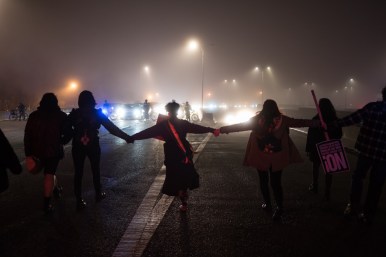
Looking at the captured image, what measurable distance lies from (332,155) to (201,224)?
8.15 ft

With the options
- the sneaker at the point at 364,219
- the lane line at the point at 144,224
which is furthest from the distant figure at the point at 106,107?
the sneaker at the point at 364,219

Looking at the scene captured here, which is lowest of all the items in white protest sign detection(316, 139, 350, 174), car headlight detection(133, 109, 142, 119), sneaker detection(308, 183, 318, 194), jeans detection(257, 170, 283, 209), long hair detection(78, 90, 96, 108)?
car headlight detection(133, 109, 142, 119)

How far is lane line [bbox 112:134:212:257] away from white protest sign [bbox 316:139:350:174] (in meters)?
2.68

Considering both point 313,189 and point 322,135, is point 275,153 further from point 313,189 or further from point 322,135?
point 313,189

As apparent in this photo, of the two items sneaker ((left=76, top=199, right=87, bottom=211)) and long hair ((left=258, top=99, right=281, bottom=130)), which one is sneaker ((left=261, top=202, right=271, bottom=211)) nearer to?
long hair ((left=258, top=99, right=281, bottom=130))

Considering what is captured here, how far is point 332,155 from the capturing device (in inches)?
246

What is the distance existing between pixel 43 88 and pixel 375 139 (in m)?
68.5

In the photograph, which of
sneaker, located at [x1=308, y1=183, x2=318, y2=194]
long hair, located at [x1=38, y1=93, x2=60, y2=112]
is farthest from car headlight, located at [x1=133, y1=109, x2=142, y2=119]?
long hair, located at [x1=38, y1=93, x2=60, y2=112]

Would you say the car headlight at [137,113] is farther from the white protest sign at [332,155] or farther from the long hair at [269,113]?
the long hair at [269,113]

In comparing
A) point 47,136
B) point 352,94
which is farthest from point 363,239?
point 352,94

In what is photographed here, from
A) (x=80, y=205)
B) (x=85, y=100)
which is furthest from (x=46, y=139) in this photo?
(x=80, y=205)

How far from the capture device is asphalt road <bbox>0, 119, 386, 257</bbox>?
452 cm

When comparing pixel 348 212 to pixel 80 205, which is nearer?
pixel 348 212

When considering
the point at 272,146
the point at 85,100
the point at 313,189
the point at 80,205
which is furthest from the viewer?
the point at 313,189
